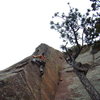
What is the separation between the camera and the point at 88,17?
72.4 ft

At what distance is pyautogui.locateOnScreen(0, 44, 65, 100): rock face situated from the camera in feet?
48.8

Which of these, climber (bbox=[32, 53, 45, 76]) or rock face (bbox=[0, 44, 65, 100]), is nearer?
rock face (bbox=[0, 44, 65, 100])

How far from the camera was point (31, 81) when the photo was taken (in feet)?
59.0

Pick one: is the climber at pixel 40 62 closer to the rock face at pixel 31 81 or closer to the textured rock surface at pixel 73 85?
the rock face at pixel 31 81

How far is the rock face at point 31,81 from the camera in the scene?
1488 cm

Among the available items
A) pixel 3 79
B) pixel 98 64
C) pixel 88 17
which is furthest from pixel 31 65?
pixel 98 64

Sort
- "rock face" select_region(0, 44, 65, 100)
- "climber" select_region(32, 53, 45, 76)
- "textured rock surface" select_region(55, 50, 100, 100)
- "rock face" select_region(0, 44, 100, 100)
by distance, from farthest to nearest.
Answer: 1. "climber" select_region(32, 53, 45, 76)
2. "textured rock surface" select_region(55, 50, 100, 100)
3. "rock face" select_region(0, 44, 100, 100)
4. "rock face" select_region(0, 44, 65, 100)

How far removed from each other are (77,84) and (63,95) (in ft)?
8.48

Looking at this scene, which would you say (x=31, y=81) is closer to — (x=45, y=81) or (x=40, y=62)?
(x=45, y=81)

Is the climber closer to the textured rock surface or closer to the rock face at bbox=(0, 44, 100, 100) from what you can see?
the rock face at bbox=(0, 44, 100, 100)

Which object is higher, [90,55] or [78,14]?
[78,14]

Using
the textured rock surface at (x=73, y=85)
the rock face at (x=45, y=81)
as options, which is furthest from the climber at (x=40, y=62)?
the textured rock surface at (x=73, y=85)

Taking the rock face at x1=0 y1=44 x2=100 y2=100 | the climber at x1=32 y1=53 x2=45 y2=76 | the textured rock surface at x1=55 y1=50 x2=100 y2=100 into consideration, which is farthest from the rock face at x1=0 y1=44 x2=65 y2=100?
the textured rock surface at x1=55 y1=50 x2=100 y2=100

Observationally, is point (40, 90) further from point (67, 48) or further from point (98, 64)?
point (98, 64)
